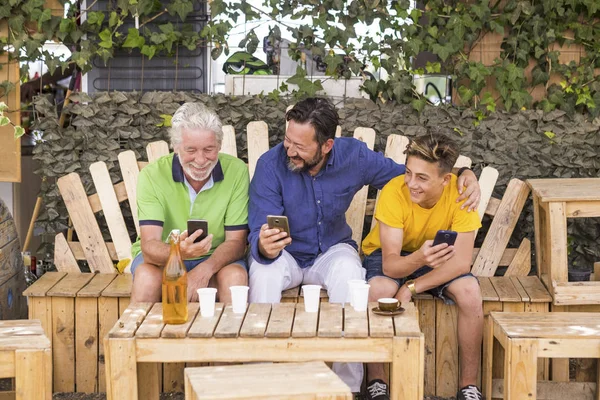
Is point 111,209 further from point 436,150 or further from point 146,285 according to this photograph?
point 436,150

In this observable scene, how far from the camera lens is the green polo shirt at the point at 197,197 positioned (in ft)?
13.3

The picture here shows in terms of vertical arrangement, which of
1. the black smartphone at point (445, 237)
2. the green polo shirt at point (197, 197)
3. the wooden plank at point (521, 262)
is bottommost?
the wooden plank at point (521, 262)

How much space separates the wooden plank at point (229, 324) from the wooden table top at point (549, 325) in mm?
1092

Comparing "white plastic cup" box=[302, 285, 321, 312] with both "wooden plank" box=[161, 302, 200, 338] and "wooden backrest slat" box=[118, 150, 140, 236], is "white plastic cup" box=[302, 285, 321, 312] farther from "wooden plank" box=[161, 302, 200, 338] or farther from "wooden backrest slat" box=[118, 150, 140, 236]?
"wooden backrest slat" box=[118, 150, 140, 236]

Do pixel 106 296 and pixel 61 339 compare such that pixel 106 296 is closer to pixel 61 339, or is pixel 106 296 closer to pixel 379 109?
pixel 61 339

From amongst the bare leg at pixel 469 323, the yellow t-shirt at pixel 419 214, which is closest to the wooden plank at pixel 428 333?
the bare leg at pixel 469 323

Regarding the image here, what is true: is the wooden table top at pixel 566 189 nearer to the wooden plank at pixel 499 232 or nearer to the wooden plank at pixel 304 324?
the wooden plank at pixel 499 232

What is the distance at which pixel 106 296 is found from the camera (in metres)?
4.20

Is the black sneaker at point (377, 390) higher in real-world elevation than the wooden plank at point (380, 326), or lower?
lower

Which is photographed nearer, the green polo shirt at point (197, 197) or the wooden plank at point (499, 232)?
the green polo shirt at point (197, 197)

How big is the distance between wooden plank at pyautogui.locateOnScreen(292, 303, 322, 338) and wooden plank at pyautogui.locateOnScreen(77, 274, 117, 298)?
3.96ft

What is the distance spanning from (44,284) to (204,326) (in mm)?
1417

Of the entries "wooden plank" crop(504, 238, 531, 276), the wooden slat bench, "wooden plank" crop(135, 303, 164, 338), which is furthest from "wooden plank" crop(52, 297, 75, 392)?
"wooden plank" crop(504, 238, 531, 276)

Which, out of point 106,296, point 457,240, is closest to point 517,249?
point 457,240
